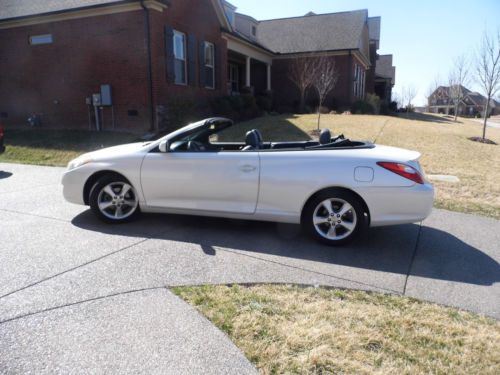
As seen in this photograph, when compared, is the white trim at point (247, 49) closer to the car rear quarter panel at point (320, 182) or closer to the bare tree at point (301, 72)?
the bare tree at point (301, 72)

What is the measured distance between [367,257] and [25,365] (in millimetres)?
3206

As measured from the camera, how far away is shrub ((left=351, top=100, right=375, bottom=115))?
24281 millimetres

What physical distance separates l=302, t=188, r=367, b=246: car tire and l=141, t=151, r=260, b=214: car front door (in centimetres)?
68

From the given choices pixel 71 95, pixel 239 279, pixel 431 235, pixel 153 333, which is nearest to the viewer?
pixel 153 333

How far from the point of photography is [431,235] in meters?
5.08

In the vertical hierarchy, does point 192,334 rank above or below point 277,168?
below

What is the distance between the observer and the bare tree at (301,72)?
944 inches

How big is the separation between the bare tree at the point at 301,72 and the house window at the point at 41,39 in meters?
13.8

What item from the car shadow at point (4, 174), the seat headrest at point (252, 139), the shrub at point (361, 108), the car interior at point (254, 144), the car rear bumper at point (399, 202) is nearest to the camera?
the car rear bumper at point (399, 202)

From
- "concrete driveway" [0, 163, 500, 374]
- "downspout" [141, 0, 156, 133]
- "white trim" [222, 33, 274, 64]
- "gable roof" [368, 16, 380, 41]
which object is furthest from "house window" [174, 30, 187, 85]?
"gable roof" [368, 16, 380, 41]

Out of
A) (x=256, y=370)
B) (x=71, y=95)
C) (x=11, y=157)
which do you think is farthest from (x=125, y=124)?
(x=256, y=370)

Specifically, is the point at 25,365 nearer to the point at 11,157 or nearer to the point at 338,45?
the point at 11,157

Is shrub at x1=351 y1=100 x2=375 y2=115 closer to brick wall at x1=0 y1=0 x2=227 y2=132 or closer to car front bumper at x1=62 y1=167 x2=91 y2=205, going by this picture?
brick wall at x1=0 y1=0 x2=227 y2=132

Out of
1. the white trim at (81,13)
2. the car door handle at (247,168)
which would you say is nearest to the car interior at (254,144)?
the car door handle at (247,168)
